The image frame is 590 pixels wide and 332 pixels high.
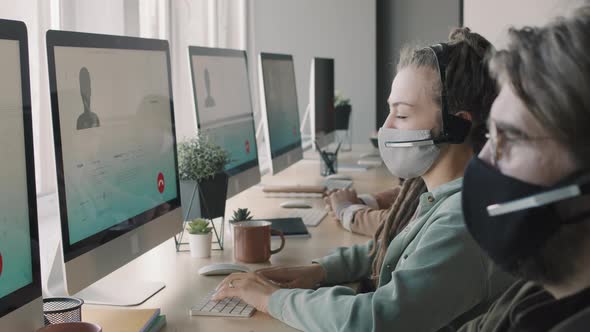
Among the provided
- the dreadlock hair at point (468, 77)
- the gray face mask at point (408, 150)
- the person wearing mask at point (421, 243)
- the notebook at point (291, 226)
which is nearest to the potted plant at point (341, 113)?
the notebook at point (291, 226)

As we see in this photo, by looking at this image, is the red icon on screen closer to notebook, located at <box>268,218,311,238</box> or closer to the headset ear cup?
notebook, located at <box>268,218,311,238</box>

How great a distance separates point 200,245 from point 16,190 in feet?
3.21

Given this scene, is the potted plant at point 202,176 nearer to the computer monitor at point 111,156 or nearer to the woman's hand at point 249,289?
the computer monitor at point 111,156

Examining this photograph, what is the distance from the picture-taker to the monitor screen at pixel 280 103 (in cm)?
335

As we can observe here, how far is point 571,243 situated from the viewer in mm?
1015

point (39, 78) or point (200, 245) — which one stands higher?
point (39, 78)

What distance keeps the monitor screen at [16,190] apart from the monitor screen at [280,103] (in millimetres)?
1995

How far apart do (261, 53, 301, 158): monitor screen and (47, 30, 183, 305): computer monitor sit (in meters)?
1.25

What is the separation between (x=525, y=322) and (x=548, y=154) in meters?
0.26

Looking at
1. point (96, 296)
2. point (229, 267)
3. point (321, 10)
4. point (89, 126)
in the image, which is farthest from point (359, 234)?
point (321, 10)

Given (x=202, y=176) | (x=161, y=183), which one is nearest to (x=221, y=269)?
(x=161, y=183)

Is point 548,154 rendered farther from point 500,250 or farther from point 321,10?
point 321,10

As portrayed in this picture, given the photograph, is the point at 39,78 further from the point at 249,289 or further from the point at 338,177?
the point at 338,177

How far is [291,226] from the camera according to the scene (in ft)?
8.66
